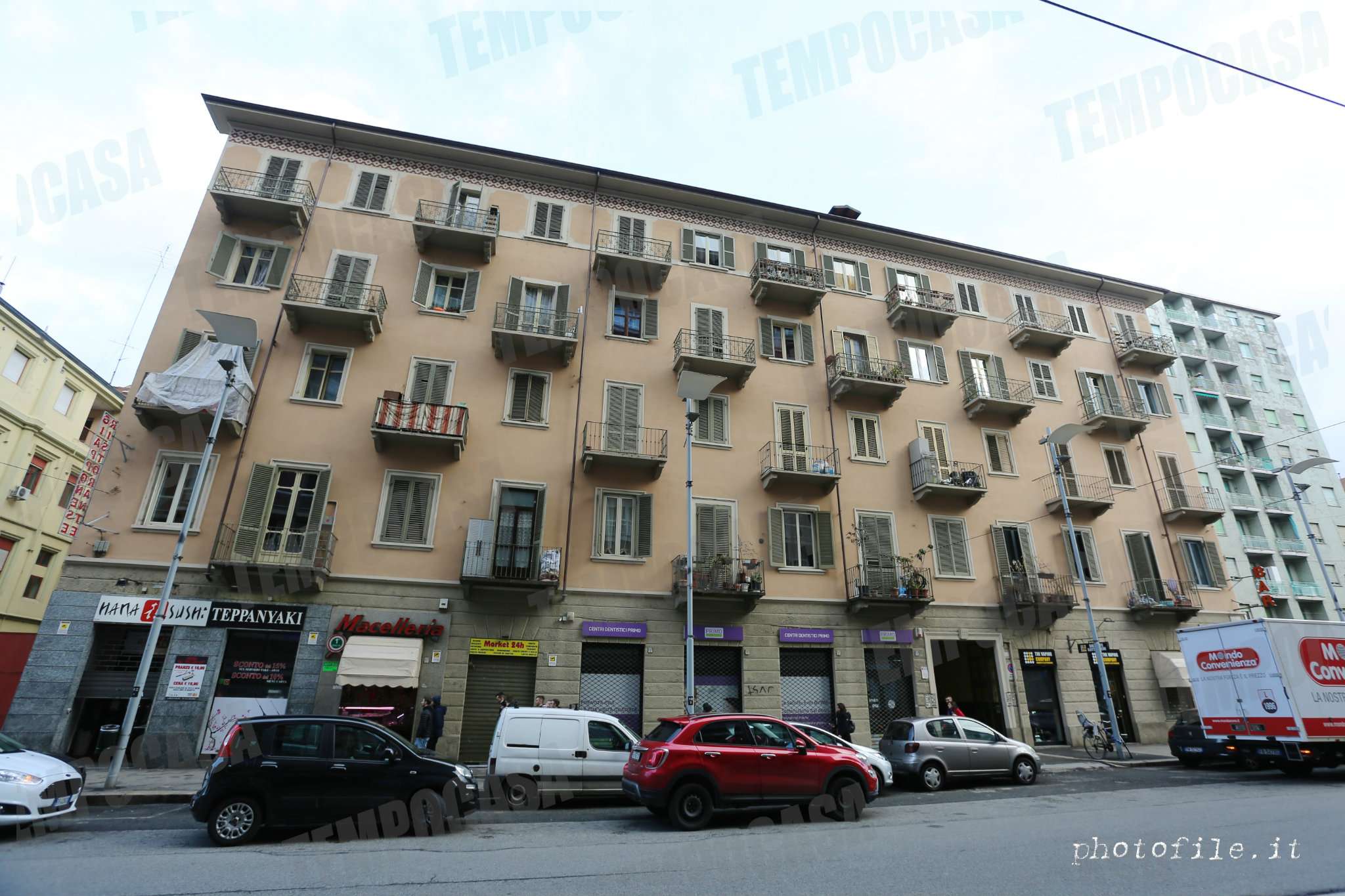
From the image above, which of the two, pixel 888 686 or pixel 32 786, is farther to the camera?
pixel 888 686

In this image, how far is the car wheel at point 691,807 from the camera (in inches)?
373

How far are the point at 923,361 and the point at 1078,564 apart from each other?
8940mm

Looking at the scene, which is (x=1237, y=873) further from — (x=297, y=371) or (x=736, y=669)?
(x=297, y=371)

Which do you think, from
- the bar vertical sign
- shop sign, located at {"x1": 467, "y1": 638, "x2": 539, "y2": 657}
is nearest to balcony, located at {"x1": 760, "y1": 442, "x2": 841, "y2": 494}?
shop sign, located at {"x1": 467, "y1": 638, "x2": 539, "y2": 657}

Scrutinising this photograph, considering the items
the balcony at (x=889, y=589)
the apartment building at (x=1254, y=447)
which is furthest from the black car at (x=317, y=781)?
the apartment building at (x=1254, y=447)

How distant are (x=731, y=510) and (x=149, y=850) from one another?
15.4m

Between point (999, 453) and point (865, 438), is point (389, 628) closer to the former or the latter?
point (865, 438)

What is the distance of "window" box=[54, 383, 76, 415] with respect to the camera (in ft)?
93.3

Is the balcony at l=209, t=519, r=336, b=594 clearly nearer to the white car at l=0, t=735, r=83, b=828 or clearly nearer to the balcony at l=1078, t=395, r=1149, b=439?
the white car at l=0, t=735, r=83, b=828

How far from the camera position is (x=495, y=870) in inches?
282

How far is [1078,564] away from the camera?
21359 mm

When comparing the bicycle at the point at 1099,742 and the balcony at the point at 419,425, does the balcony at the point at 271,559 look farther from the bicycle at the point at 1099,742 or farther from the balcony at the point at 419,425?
the bicycle at the point at 1099,742

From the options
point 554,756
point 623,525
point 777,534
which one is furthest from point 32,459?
point 777,534

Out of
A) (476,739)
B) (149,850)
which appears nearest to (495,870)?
(149,850)
